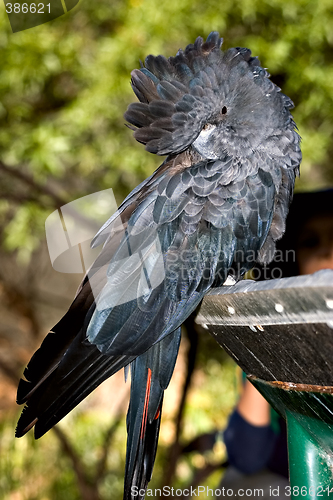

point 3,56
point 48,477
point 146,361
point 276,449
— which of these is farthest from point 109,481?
point 3,56

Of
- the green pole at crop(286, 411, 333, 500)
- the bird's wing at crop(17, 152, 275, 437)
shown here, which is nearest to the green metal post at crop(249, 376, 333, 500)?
the green pole at crop(286, 411, 333, 500)

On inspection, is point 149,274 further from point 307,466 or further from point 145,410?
point 307,466

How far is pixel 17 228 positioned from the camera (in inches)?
82.0

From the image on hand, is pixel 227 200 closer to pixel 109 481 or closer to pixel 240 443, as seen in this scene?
pixel 240 443

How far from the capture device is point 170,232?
0.99m

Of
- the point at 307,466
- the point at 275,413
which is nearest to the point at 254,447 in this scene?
the point at 275,413

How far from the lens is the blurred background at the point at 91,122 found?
1.84 metres

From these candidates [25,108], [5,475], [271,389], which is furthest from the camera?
[5,475]

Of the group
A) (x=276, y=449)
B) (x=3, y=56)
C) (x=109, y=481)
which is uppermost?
(x=3, y=56)

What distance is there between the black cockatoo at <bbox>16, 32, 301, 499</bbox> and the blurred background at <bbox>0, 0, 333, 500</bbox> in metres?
0.62

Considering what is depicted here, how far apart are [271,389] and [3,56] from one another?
1.77m

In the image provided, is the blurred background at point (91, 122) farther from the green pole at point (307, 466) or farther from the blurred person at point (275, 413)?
the green pole at point (307, 466)

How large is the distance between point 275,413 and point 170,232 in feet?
2.65

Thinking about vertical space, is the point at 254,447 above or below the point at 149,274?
below
